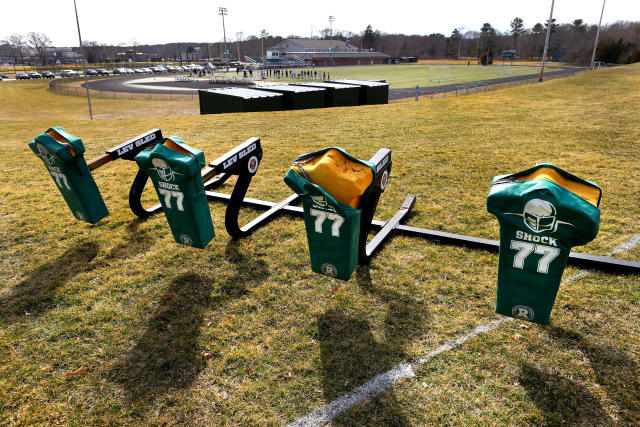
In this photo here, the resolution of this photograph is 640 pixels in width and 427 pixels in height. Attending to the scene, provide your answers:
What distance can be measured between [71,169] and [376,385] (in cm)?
454

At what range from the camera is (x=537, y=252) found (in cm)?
303

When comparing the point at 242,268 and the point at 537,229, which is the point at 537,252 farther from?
the point at 242,268

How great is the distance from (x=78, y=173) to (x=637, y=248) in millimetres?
7303

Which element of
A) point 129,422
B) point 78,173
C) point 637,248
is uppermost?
point 78,173

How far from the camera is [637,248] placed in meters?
4.95

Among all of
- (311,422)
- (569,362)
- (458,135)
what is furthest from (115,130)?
(569,362)

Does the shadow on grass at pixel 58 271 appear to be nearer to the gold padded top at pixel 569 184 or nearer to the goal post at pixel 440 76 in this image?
the gold padded top at pixel 569 184

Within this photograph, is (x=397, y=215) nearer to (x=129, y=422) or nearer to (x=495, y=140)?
(x=129, y=422)

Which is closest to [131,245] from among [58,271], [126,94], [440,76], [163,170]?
[58,271]

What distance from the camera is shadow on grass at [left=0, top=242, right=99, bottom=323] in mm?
4031

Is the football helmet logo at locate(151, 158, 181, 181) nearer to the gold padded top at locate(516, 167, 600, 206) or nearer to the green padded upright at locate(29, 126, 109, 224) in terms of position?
the green padded upright at locate(29, 126, 109, 224)

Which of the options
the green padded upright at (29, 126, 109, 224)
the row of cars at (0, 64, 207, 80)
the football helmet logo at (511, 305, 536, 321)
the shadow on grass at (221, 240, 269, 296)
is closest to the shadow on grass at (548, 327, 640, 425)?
the football helmet logo at (511, 305, 536, 321)

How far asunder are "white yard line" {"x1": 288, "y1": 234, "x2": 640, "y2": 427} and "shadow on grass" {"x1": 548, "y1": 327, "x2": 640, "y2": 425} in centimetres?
53

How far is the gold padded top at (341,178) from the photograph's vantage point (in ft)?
11.4
